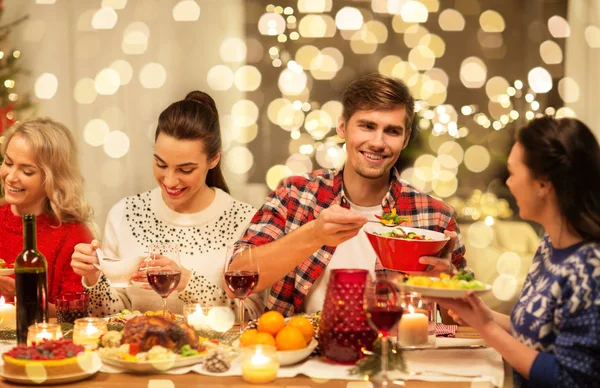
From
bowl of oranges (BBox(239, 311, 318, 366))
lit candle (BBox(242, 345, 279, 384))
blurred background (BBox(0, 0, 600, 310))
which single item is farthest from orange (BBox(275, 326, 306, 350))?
blurred background (BBox(0, 0, 600, 310))

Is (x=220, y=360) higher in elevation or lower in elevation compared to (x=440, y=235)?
lower

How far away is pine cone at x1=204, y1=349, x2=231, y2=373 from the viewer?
1639 millimetres

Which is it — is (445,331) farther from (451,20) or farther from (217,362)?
(451,20)

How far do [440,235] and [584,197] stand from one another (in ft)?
1.86

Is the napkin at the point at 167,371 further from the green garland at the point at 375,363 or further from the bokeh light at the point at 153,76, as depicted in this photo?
the bokeh light at the point at 153,76

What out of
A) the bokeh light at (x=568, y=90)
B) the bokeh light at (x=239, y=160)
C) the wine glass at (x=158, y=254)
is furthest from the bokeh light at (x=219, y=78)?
the wine glass at (x=158, y=254)

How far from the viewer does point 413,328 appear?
1.85 meters

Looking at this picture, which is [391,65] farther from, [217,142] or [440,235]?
[440,235]

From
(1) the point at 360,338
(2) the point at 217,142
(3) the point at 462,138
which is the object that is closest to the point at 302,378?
(1) the point at 360,338

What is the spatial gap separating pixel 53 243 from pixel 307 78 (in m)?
2.53

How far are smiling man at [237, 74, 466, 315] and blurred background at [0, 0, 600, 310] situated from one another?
2.08 m

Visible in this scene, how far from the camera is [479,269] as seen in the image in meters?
4.63

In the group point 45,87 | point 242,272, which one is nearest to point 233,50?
point 45,87

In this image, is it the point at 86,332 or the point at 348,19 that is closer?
the point at 86,332
